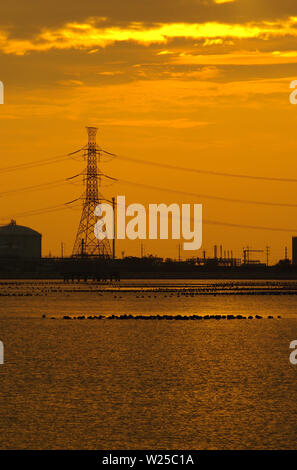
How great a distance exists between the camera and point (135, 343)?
4216 centimetres

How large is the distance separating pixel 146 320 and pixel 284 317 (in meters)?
10.6

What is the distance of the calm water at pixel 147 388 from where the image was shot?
2102 cm

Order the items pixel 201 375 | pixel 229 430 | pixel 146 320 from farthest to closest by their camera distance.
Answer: pixel 146 320 < pixel 201 375 < pixel 229 430

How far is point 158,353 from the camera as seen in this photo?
37.8 meters

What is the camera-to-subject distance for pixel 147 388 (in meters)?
27.7

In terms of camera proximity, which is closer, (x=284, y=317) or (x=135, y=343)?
(x=135, y=343)

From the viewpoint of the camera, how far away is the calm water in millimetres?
21016
